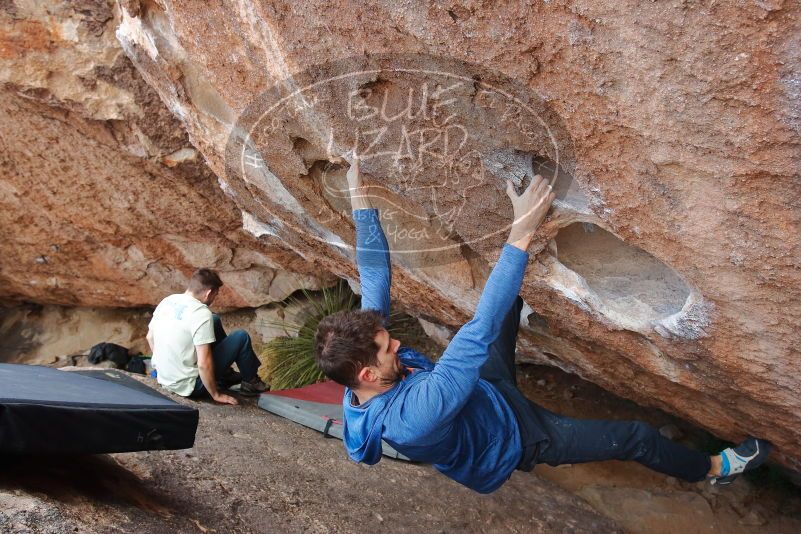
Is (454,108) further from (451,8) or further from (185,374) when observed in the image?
(185,374)

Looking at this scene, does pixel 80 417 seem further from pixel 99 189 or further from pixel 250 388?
pixel 99 189

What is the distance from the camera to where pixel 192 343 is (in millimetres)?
4328

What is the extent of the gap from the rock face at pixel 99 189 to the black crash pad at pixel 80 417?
1.95 metres

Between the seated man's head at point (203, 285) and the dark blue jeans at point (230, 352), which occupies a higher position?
the seated man's head at point (203, 285)

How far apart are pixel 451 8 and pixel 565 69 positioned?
38 cm

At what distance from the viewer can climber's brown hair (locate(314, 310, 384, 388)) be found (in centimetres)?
232

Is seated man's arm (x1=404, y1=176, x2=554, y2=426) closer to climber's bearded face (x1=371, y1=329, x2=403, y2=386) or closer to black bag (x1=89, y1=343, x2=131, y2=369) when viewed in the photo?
climber's bearded face (x1=371, y1=329, x2=403, y2=386)

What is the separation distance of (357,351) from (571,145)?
0.97 m

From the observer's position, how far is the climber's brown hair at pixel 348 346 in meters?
2.32

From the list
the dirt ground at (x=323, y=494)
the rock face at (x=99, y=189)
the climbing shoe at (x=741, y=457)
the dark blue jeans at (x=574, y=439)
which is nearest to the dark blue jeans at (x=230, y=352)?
the dirt ground at (x=323, y=494)

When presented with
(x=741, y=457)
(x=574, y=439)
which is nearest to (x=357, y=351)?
(x=574, y=439)

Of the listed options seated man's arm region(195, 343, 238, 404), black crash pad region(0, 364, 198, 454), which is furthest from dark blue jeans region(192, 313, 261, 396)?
black crash pad region(0, 364, 198, 454)

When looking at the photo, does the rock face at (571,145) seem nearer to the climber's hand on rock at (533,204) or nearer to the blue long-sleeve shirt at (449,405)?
the climber's hand on rock at (533,204)

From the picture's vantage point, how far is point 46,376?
2.99 meters
